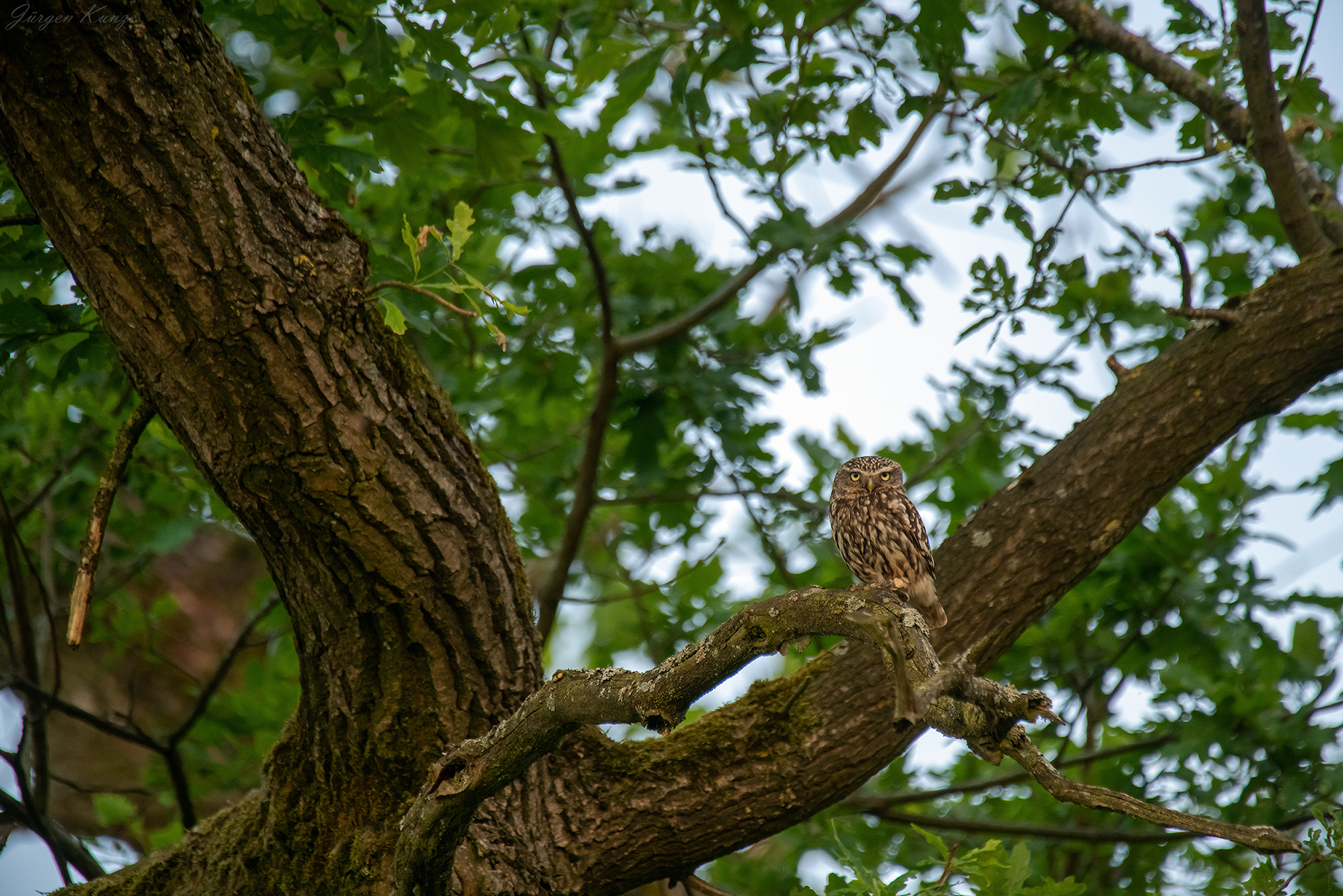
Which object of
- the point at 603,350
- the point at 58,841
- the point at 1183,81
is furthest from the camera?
the point at 603,350

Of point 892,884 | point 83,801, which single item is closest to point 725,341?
point 892,884

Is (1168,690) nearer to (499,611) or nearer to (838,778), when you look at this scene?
(838,778)

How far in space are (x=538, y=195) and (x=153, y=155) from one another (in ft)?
8.75

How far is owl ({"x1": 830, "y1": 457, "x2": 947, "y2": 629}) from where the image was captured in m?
3.46

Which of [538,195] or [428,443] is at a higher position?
[538,195]

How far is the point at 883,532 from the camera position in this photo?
380 centimetres

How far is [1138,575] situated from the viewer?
4.63 m

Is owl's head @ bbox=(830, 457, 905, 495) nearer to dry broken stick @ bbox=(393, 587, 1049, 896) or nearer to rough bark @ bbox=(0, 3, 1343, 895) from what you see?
rough bark @ bbox=(0, 3, 1343, 895)

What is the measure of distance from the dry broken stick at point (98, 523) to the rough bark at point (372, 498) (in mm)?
199

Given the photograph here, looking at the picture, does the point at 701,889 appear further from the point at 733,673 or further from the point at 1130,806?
the point at 1130,806

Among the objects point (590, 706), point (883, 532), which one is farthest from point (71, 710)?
point (883, 532)

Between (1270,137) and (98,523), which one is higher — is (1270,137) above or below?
above

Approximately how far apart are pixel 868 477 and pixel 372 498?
215 cm

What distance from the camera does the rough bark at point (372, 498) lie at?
2.51 meters
